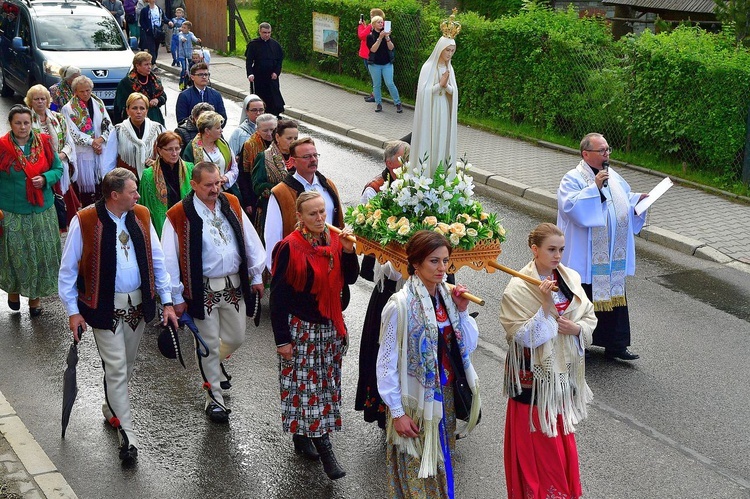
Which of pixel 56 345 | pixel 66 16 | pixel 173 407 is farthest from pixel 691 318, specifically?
pixel 66 16

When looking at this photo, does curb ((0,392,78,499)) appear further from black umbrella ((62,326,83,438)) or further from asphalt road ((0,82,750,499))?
black umbrella ((62,326,83,438))

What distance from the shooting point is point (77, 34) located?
19.6m

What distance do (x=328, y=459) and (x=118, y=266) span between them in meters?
1.98

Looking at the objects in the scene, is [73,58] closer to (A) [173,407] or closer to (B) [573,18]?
(B) [573,18]

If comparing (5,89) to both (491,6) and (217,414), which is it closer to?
(491,6)

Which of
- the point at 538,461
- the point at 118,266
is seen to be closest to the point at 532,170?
the point at 118,266

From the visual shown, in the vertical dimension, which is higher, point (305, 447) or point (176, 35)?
point (176, 35)

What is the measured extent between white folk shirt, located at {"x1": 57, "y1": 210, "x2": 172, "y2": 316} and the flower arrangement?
61.6 inches

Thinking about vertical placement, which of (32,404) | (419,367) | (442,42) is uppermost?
(442,42)

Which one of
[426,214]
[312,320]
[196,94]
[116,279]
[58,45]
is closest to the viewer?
[426,214]

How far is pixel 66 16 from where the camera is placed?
20.1 meters

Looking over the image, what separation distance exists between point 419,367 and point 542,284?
0.90m

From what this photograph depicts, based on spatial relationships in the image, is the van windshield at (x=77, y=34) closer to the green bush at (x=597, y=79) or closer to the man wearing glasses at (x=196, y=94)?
the green bush at (x=597, y=79)

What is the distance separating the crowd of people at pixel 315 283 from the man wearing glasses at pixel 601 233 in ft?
0.04
